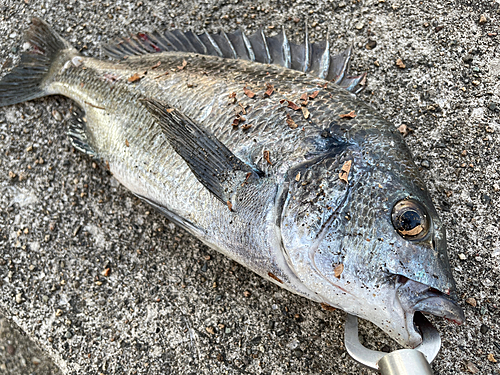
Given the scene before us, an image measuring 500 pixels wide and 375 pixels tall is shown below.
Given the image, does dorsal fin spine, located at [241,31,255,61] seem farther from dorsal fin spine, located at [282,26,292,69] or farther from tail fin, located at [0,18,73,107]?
tail fin, located at [0,18,73,107]

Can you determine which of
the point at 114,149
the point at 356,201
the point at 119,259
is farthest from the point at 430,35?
the point at 119,259

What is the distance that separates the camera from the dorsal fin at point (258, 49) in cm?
191

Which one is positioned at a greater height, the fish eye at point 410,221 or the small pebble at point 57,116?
the small pebble at point 57,116

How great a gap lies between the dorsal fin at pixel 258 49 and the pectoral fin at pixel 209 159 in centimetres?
67

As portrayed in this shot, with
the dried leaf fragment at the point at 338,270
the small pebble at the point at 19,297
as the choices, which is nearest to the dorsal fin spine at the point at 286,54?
the dried leaf fragment at the point at 338,270

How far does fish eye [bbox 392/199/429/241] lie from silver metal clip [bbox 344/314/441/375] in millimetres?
396

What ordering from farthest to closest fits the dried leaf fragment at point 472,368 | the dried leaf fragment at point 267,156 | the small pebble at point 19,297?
the small pebble at point 19,297, the dried leaf fragment at point 472,368, the dried leaf fragment at point 267,156

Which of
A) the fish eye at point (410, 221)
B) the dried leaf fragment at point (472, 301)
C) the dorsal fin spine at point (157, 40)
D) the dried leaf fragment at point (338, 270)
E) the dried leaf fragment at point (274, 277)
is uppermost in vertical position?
the dorsal fin spine at point (157, 40)

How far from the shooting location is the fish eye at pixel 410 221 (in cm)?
134

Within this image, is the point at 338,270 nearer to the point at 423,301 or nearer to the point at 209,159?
the point at 423,301

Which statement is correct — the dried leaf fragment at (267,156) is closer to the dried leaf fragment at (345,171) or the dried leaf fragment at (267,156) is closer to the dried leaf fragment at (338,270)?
the dried leaf fragment at (345,171)

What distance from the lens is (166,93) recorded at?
6.15ft

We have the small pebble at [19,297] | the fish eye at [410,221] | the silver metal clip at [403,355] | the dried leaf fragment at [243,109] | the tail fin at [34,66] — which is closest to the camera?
the silver metal clip at [403,355]

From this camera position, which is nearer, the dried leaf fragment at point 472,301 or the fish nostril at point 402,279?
the fish nostril at point 402,279
